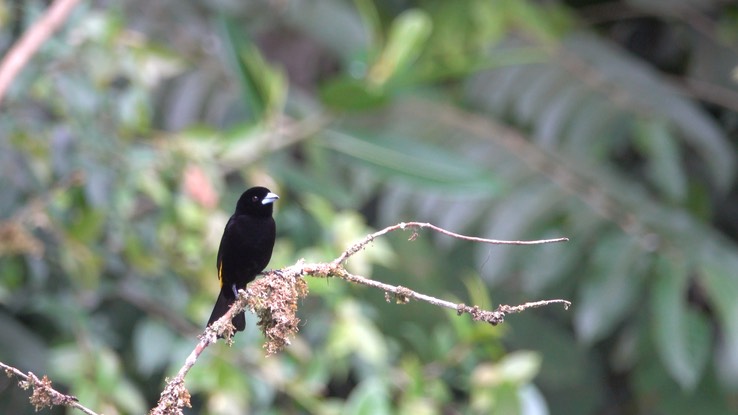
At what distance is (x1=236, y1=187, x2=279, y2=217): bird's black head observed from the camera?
291 centimetres

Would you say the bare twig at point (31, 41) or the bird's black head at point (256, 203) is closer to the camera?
the bird's black head at point (256, 203)

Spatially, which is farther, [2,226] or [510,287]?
[510,287]

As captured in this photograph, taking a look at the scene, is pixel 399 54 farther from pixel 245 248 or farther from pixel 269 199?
pixel 245 248

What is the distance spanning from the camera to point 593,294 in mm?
5188

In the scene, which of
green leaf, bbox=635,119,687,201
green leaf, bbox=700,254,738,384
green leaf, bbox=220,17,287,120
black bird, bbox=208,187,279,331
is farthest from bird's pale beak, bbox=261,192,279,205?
green leaf, bbox=635,119,687,201

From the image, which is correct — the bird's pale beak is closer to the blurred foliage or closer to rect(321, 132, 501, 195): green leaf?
the blurred foliage

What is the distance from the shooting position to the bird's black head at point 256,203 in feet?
9.55

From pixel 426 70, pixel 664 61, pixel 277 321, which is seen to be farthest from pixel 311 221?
pixel 664 61

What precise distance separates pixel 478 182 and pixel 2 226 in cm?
186

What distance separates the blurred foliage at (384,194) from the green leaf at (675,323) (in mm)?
15

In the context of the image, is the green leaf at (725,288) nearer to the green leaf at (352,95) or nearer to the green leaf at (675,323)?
the green leaf at (675,323)

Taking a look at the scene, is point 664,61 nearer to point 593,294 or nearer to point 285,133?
point 593,294

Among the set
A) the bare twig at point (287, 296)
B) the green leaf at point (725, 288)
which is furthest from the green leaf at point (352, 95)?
the bare twig at point (287, 296)

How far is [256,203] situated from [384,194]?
10.8ft
